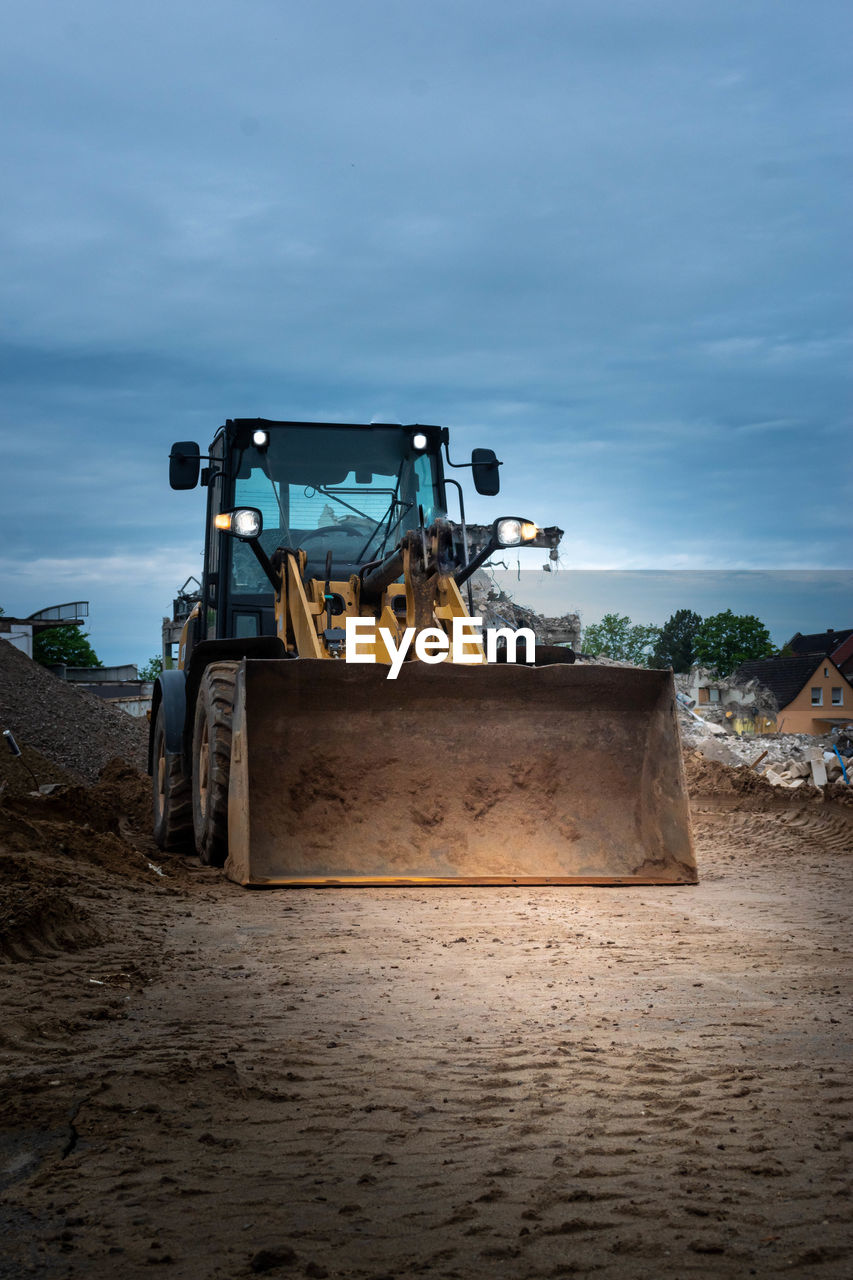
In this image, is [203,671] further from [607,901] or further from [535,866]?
[607,901]

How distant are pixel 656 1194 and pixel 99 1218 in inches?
47.1

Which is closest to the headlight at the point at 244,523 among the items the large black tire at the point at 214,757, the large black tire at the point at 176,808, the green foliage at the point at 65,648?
the large black tire at the point at 214,757

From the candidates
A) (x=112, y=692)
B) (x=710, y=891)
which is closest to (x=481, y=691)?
(x=710, y=891)

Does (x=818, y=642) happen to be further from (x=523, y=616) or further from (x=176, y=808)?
(x=176, y=808)

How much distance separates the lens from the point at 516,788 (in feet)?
25.9

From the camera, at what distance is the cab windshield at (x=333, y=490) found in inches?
360

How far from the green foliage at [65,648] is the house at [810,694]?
36813 millimetres

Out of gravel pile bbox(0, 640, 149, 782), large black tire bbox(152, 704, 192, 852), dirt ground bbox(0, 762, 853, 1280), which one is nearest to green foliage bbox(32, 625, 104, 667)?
gravel pile bbox(0, 640, 149, 782)

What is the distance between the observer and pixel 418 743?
7844 millimetres

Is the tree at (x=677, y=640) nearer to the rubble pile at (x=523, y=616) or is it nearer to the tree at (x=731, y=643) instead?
the tree at (x=731, y=643)

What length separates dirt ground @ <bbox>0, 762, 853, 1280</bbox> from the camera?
2.49m

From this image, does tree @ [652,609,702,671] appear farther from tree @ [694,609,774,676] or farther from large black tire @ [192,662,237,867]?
large black tire @ [192,662,237,867]

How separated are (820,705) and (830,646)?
14.7 metres

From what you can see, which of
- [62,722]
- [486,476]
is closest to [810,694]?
[62,722]
